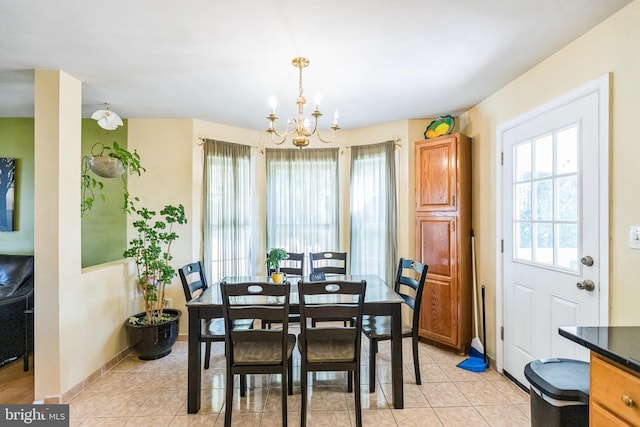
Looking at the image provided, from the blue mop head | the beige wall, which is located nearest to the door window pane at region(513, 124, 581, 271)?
the beige wall

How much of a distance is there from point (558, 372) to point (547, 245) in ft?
3.30

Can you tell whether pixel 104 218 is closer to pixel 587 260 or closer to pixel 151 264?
pixel 151 264

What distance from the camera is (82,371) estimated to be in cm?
254

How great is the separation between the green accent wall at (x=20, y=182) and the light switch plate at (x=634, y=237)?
5.18 meters

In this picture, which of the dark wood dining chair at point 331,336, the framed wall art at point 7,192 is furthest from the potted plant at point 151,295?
the dark wood dining chair at point 331,336

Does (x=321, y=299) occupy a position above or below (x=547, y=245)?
below

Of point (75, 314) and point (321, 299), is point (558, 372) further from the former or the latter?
point (75, 314)

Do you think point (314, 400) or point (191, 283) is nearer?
point (314, 400)

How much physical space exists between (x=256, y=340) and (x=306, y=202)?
231 cm

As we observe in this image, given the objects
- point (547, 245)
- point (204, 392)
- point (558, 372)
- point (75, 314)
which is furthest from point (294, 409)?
point (547, 245)

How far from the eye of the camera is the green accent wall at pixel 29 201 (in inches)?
135

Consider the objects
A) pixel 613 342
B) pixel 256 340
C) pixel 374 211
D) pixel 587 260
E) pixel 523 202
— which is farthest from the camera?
pixel 374 211

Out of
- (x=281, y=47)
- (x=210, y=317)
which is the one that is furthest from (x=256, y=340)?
(x=281, y=47)

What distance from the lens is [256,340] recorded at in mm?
1998
